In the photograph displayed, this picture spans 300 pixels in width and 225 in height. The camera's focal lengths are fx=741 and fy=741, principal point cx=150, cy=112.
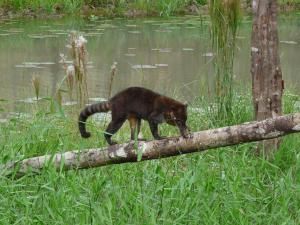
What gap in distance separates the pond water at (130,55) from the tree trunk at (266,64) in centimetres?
178

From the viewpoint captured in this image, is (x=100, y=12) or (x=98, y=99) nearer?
(x=98, y=99)

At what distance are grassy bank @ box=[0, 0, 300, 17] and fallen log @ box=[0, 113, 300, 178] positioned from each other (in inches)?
535

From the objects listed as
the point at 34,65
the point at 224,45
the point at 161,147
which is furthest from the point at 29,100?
the point at 161,147

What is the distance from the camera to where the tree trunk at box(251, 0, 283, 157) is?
18.6 ft

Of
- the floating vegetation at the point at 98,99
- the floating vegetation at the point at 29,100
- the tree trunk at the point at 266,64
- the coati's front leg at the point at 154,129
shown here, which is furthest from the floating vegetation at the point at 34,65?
the coati's front leg at the point at 154,129

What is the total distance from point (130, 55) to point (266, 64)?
24.1 ft

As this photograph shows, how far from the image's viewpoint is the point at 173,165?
5164 millimetres

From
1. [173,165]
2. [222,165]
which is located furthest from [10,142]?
[222,165]

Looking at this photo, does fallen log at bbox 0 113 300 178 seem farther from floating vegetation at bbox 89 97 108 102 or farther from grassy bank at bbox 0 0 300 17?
grassy bank at bbox 0 0 300 17

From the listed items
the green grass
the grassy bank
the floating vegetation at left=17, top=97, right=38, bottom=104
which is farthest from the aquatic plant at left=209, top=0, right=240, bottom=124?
the grassy bank

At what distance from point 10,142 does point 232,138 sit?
5.94ft

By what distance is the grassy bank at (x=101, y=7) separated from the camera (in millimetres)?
17734

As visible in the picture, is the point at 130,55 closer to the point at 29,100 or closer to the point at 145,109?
the point at 29,100

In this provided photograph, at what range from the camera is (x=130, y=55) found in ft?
42.5
